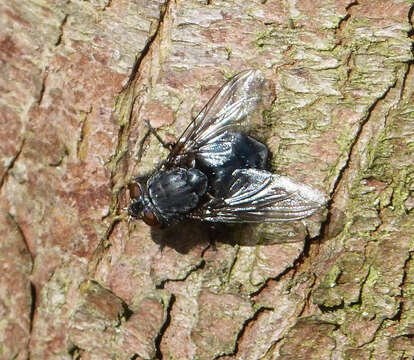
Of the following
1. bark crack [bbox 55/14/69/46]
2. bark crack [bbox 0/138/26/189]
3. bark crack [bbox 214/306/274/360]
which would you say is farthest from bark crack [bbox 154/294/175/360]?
bark crack [bbox 55/14/69/46]

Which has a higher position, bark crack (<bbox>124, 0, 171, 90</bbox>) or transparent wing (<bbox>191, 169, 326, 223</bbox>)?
bark crack (<bbox>124, 0, 171, 90</bbox>)

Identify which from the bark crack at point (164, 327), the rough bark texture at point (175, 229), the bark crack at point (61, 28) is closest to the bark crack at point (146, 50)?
the rough bark texture at point (175, 229)

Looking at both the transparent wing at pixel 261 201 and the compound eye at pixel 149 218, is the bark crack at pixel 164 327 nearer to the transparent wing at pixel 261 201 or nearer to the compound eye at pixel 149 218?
the compound eye at pixel 149 218

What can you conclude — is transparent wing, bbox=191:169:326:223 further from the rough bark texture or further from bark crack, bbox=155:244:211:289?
bark crack, bbox=155:244:211:289

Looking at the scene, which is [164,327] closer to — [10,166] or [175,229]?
[175,229]

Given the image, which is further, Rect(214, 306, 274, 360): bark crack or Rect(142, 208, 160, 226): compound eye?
Rect(142, 208, 160, 226): compound eye
